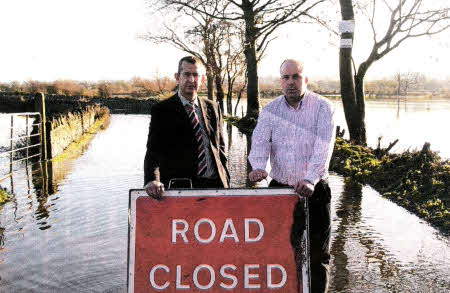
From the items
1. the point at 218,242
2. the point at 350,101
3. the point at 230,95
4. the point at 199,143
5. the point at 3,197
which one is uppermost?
the point at 230,95

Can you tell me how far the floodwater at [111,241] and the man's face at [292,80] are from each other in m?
2.21

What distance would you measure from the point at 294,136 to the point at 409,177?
710 cm

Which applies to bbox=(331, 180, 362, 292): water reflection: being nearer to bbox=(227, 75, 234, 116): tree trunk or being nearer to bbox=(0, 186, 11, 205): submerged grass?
bbox=(0, 186, 11, 205): submerged grass

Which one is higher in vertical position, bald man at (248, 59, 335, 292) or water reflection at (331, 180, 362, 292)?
bald man at (248, 59, 335, 292)

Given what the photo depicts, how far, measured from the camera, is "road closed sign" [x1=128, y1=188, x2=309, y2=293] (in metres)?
3.32

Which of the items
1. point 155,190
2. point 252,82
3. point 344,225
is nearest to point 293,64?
point 155,190

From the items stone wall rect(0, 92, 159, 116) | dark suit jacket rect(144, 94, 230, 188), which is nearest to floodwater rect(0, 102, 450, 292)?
dark suit jacket rect(144, 94, 230, 188)

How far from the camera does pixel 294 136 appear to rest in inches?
146

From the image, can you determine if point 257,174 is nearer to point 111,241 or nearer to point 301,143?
point 301,143

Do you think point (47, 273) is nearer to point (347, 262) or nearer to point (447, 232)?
point (347, 262)

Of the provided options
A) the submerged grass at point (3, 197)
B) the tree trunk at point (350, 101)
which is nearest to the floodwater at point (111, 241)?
the submerged grass at point (3, 197)

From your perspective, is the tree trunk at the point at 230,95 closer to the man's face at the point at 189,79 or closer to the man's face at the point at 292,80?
the man's face at the point at 189,79

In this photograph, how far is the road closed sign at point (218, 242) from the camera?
3318mm

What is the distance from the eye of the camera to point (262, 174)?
3.60m
